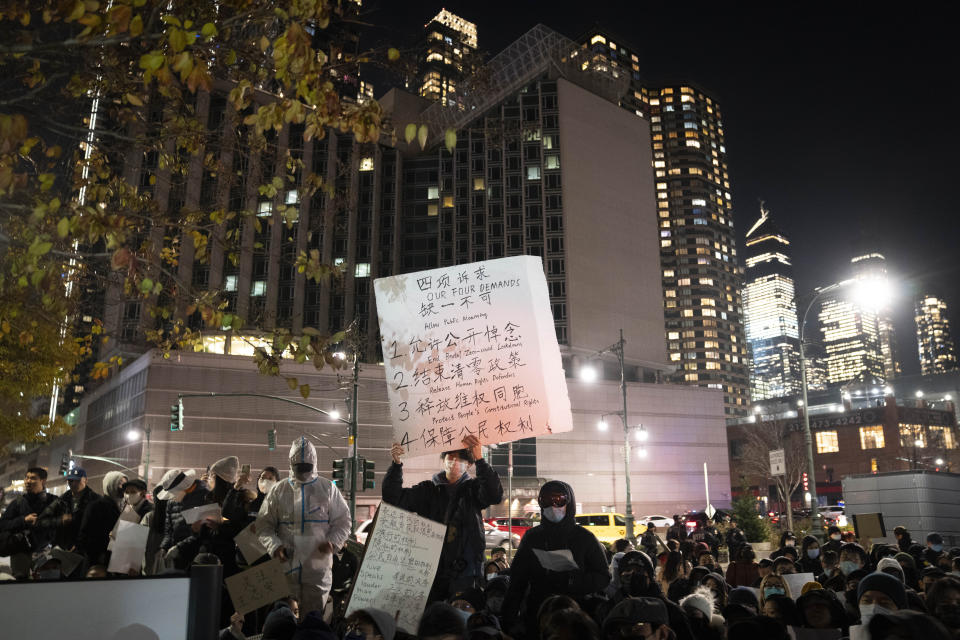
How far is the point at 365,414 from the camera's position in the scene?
6650 centimetres

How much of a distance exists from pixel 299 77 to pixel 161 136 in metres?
2.62

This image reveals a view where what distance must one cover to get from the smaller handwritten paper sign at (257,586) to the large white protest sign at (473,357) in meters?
1.35

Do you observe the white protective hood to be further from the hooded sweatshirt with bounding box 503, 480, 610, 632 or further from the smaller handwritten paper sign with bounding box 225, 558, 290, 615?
the hooded sweatshirt with bounding box 503, 480, 610, 632

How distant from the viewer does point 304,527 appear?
6.37 metres

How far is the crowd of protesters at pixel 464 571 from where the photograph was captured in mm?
4219

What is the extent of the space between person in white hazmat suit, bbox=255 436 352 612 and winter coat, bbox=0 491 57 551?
4683 mm

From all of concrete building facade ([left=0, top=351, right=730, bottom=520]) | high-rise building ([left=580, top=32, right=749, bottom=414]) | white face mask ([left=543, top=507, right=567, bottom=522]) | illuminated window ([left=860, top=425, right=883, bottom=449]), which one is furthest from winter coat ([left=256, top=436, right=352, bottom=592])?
high-rise building ([left=580, top=32, right=749, bottom=414])

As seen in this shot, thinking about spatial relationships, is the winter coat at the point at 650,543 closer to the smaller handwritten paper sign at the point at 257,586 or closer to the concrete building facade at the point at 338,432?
the smaller handwritten paper sign at the point at 257,586

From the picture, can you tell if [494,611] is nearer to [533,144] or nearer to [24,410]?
[24,410]

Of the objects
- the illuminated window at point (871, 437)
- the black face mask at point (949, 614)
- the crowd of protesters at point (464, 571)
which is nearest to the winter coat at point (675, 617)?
the crowd of protesters at point (464, 571)

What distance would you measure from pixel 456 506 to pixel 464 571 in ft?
1.70

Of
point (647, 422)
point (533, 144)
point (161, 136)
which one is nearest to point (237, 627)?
point (161, 136)

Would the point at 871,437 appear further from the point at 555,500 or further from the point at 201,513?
the point at 201,513

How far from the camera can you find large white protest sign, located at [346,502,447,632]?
4.70 metres
